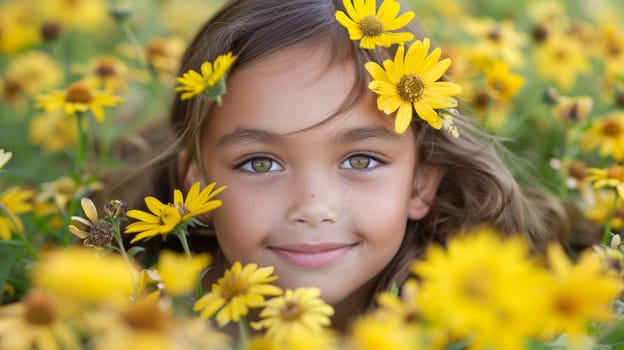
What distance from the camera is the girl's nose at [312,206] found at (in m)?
1.32

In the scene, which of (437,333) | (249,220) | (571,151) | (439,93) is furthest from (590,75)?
(437,333)

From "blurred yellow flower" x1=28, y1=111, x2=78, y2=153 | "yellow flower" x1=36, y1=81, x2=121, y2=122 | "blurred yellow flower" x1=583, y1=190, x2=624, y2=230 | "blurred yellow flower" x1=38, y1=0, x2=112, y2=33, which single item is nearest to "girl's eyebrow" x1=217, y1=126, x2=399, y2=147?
"yellow flower" x1=36, y1=81, x2=121, y2=122

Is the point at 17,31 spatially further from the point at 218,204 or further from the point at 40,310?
the point at 40,310

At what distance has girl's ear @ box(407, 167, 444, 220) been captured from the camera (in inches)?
64.2

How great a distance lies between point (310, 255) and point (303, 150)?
183 millimetres

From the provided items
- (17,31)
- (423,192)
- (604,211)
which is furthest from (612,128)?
(17,31)

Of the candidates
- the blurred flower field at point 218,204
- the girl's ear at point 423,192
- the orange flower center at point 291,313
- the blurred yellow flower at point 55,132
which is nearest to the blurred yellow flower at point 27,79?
the blurred flower field at point 218,204

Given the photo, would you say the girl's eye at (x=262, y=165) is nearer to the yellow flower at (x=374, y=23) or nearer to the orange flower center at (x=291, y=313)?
the yellow flower at (x=374, y=23)

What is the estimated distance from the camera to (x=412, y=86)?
134 centimetres

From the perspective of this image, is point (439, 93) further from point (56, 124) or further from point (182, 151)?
point (56, 124)

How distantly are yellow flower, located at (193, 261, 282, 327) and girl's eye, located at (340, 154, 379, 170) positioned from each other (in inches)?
13.8

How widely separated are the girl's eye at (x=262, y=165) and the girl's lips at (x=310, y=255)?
0.46 ft

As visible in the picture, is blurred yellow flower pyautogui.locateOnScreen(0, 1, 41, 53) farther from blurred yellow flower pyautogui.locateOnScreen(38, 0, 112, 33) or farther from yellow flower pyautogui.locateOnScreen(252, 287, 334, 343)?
yellow flower pyautogui.locateOnScreen(252, 287, 334, 343)

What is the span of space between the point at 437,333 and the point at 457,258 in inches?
3.8
